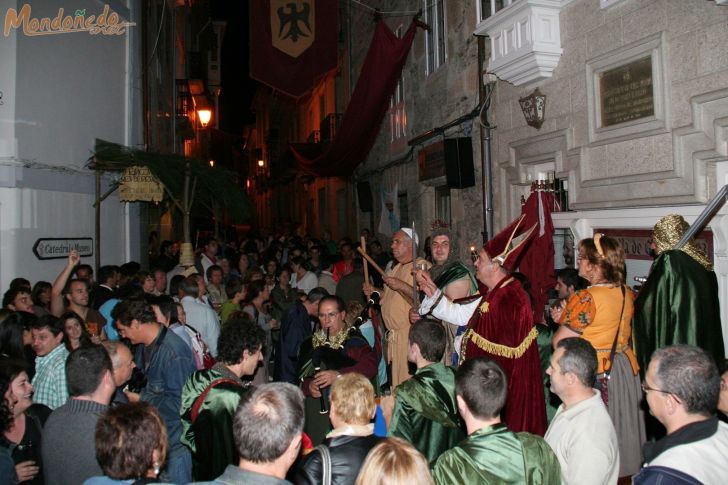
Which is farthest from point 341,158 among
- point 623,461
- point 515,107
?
point 623,461

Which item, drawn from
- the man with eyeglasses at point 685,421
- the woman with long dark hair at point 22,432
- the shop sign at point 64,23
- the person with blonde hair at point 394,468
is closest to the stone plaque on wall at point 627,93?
the man with eyeglasses at point 685,421

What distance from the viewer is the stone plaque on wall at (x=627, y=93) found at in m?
6.23

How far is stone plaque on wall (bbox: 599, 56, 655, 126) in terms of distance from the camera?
6.23 metres

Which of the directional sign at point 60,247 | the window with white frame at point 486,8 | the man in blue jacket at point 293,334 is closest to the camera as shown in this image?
the man in blue jacket at point 293,334

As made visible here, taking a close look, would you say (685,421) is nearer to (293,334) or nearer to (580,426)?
(580,426)

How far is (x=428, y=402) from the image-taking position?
140 inches

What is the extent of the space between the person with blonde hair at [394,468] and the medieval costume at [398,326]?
147 inches

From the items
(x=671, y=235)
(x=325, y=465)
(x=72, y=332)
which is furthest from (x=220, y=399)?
(x=671, y=235)

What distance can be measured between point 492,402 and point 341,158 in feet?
45.4

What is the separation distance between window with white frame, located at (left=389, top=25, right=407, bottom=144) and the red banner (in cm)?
194

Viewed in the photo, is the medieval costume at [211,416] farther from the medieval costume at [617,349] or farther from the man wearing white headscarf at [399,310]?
the man wearing white headscarf at [399,310]

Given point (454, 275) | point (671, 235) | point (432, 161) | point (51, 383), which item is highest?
point (432, 161)

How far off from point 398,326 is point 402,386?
100 inches

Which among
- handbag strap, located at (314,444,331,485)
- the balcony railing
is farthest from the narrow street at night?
the balcony railing
